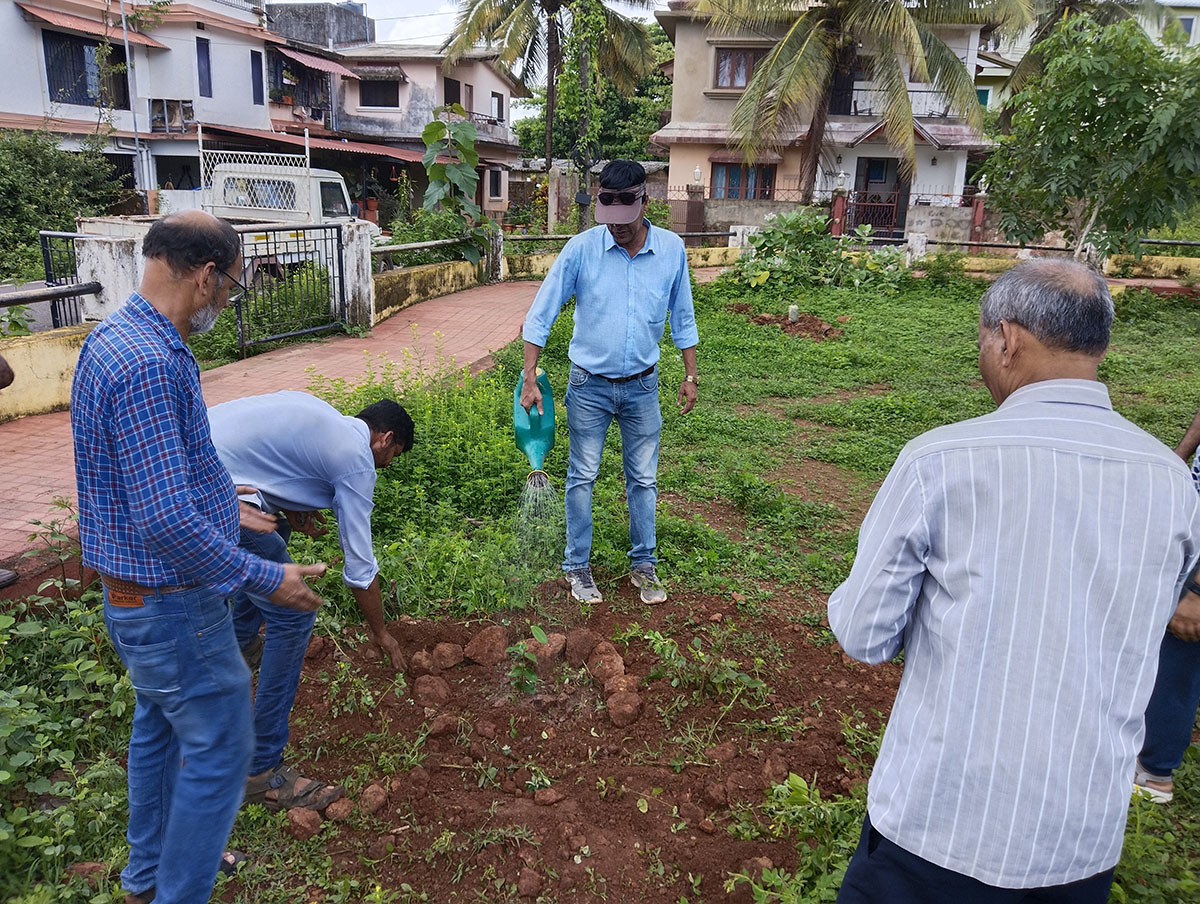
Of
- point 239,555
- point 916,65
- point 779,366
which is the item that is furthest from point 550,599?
point 916,65

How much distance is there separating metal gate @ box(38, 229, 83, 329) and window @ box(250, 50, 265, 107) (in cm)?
1925

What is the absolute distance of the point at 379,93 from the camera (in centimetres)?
3019

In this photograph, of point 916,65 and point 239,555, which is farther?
point 916,65

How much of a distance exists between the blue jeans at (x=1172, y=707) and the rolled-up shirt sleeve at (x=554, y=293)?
2.74 metres

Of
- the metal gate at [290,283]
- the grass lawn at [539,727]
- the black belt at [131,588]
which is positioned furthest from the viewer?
the metal gate at [290,283]

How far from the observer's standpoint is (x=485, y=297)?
1334 centimetres

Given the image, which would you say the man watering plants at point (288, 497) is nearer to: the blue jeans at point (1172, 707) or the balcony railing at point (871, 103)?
the blue jeans at point (1172, 707)

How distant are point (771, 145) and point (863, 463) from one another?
753 inches

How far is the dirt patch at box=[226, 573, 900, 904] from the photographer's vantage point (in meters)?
2.69

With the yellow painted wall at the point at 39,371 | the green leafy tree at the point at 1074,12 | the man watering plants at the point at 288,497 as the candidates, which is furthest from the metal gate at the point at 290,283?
the green leafy tree at the point at 1074,12

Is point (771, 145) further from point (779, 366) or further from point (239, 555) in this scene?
point (239, 555)

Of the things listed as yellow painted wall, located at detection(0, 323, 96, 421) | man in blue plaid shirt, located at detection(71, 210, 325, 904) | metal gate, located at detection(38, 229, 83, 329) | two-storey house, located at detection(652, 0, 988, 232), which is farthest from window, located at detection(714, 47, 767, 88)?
man in blue plaid shirt, located at detection(71, 210, 325, 904)

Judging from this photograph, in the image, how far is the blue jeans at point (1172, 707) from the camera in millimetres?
2871

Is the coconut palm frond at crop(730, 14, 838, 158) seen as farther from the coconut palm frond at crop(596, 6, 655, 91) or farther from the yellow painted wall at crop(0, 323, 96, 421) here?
the yellow painted wall at crop(0, 323, 96, 421)
